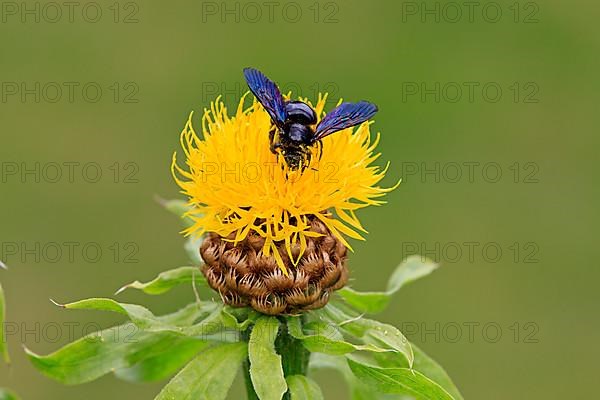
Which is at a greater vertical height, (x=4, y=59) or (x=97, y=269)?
(x=4, y=59)

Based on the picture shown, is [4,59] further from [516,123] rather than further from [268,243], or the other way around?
[268,243]

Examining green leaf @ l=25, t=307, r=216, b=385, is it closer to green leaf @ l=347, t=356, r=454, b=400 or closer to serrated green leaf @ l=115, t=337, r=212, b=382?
serrated green leaf @ l=115, t=337, r=212, b=382

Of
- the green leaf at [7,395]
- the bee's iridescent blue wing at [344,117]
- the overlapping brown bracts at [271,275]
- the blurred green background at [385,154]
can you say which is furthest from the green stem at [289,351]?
the blurred green background at [385,154]

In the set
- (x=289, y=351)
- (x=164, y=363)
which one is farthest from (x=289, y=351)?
(x=164, y=363)

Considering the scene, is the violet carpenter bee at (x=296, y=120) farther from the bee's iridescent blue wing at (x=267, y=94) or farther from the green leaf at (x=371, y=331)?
the green leaf at (x=371, y=331)

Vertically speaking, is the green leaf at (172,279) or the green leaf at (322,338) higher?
the green leaf at (172,279)

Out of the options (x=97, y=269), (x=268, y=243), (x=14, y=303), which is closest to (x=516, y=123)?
(x=97, y=269)

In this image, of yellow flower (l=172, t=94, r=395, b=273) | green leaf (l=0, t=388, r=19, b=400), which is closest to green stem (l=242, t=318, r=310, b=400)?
yellow flower (l=172, t=94, r=395, b=273)
